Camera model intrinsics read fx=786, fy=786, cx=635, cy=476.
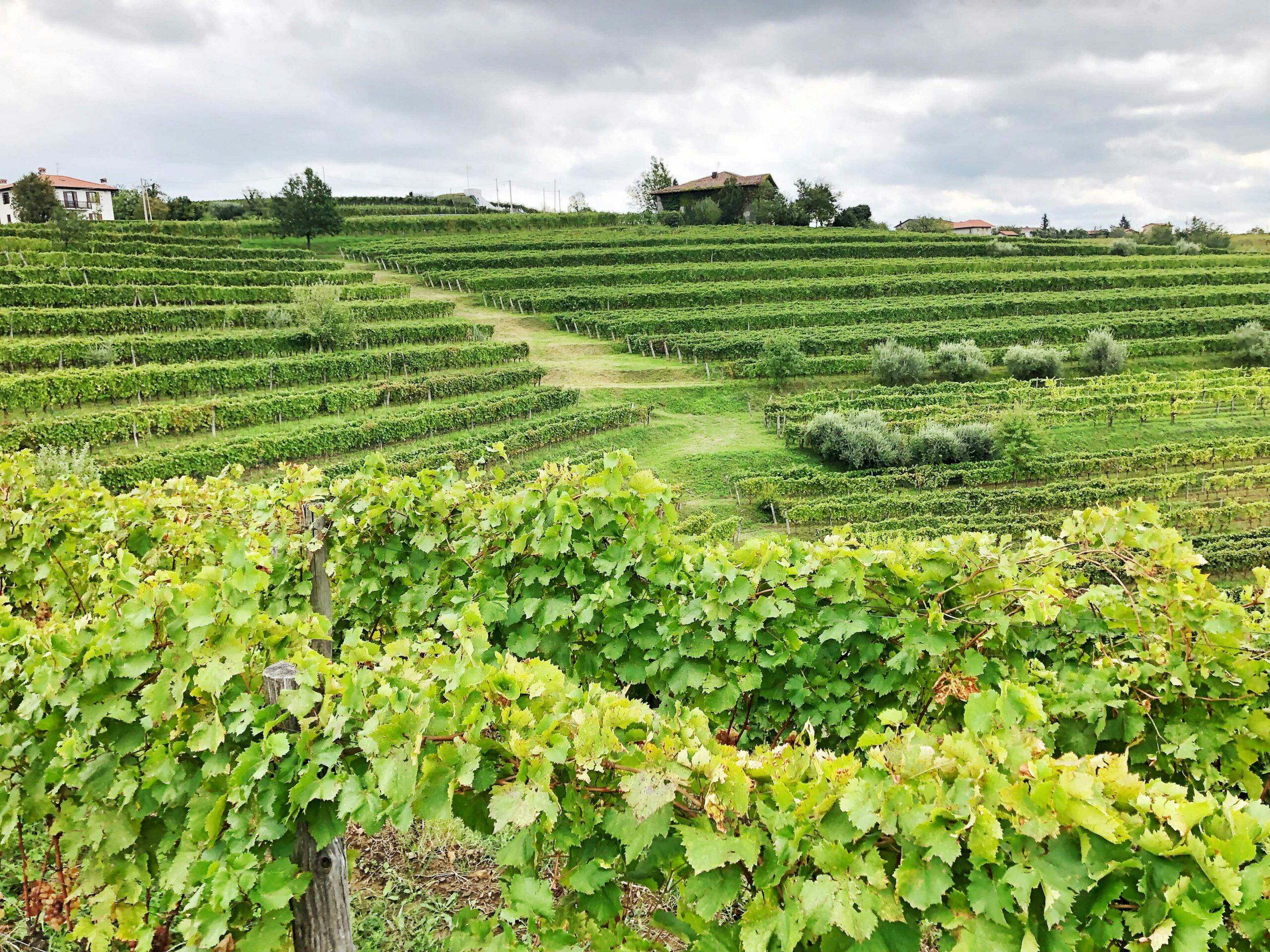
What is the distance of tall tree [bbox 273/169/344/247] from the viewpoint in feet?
182

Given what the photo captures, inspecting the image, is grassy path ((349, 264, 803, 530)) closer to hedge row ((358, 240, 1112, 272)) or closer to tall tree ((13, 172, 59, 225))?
hedge row ((358, 240, 1112, 272))

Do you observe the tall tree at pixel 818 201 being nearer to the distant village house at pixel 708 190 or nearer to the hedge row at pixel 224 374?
the distant village house at pixel 708 190

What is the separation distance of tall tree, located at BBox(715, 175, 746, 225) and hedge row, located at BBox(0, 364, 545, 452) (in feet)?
169

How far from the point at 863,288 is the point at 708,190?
39.8 meters

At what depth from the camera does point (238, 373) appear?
2780cm

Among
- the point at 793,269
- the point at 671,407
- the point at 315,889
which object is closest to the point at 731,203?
the point at 793,269

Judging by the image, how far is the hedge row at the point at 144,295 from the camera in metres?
30.7

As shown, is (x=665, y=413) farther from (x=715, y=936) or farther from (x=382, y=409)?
(x=715, y=936)

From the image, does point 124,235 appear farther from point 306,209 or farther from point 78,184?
point 78,184

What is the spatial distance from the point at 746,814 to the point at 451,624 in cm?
139

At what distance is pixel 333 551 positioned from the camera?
18.7ft

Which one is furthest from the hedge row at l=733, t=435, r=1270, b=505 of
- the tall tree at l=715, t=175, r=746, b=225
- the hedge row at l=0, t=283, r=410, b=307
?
the tall tree at l=715, t=175, r=746, b=225

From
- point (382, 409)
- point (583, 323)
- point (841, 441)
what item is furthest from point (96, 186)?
point (841, 441)

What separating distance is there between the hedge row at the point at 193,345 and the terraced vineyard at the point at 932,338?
9.14 metres
